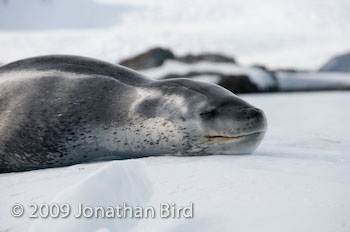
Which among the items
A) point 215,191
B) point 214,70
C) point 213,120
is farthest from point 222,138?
point 214,70

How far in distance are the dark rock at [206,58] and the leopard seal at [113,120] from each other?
8.18 metres

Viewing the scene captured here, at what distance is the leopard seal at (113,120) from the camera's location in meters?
2.17

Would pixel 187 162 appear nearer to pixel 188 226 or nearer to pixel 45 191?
pixel 45 191

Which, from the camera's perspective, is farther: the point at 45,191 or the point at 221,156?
the point at 221,156

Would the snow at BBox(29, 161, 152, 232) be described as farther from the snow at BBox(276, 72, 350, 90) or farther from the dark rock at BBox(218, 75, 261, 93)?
the snow at BBox(276, 72, 350, 90)

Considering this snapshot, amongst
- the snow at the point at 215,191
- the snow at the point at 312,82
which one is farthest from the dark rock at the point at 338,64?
the snow at the point at 215,191

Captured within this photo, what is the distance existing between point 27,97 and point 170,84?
73 centimetres

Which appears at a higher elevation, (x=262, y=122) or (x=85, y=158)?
(x=262, y=122)

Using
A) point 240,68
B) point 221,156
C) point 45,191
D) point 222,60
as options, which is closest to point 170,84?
point 221,156

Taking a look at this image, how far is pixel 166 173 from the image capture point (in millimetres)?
1623

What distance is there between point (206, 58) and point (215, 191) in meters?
9.92

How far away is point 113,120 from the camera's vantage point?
229 cm

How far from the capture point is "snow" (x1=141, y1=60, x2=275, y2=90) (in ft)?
31.3

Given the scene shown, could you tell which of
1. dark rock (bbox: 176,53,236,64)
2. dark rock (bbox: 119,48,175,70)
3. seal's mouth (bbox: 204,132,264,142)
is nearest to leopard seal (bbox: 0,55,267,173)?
seal's mouth (bbox: 204,132,264,142)
